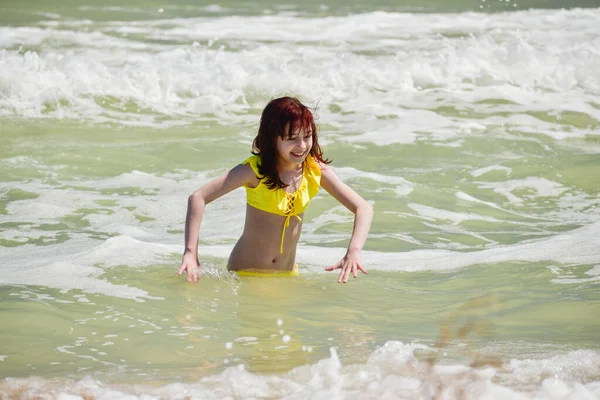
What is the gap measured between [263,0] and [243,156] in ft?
44.2

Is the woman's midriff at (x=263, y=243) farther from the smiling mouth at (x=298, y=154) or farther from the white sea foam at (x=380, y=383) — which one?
the white sea foam at (x=380, y=383)

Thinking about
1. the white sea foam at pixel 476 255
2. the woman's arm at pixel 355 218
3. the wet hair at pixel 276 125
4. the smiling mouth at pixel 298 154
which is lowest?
the white sea foam at pixel 476 255

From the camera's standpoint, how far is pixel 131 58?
14.1 metres

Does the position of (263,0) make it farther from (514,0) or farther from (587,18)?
(587,18)

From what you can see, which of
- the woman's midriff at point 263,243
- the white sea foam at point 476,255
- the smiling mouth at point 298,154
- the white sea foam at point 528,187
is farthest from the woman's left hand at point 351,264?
the white sea foam at point 528,187

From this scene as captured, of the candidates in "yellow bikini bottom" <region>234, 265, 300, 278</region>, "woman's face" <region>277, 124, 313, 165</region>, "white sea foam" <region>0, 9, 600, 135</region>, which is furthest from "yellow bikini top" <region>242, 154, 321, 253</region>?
"white sea foam" <region>0, 9, 600, 135</region>

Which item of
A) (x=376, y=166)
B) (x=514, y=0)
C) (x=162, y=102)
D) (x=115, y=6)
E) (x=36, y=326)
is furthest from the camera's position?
(x=514, y=0)

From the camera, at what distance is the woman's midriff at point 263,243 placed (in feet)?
16.7

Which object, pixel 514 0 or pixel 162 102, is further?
pixel 514 0

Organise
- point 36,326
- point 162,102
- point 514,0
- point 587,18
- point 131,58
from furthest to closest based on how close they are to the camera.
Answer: point 514,0
point 587,18
point 131,58
point 162,102
point 36,326

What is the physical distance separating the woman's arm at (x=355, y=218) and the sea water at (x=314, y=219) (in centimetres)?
28

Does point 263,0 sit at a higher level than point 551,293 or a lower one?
higher

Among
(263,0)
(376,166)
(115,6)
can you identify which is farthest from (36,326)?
(263,0)

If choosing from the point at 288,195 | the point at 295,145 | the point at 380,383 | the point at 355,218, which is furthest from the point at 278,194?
the point at 380,383
